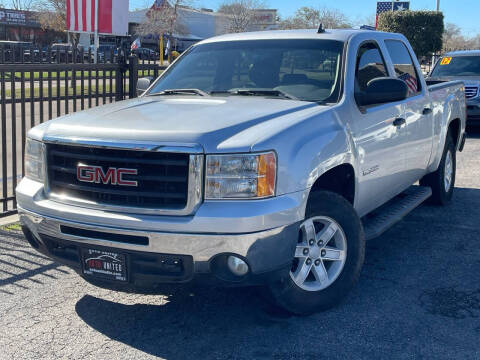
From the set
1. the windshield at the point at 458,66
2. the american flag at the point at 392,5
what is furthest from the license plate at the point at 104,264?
the american flag at the point at 392,5

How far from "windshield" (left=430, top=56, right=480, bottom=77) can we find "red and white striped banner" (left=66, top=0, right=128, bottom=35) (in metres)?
7.86

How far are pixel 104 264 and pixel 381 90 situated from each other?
2464 mm

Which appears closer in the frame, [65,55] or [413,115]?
[413,115]

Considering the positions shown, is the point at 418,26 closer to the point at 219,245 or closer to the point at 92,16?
the point at 92,16

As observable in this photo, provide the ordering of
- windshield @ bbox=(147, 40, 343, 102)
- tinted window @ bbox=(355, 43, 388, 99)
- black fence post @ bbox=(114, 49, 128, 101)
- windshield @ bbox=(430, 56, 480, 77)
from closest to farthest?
1. windshield @ bbox=(147, 40, 343, 102)
2. tinted window @ bbox=(355, 43, 388, 99)
3. black fence post @ bbox=(114, 49, 128, 101)
4. windshield @ bbox=(430, 56, 480, 77)

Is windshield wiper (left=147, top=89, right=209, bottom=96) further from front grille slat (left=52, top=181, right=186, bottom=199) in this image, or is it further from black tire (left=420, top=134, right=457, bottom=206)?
black tire (left=420, top=134, right=457, bottom=206)

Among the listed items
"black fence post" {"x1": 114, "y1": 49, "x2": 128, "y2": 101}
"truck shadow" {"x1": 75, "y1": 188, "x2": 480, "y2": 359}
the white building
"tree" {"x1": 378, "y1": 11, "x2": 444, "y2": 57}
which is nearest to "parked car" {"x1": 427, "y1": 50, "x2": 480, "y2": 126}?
"black fence post" {"x1": 114, "y1": 49, "x2": 128, "y2": 101}

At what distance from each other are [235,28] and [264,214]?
189 feet

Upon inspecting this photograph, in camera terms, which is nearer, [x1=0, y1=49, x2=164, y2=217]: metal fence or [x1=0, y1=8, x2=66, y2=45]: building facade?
[x1=0, y1=49, x2=164, y2=217]: metal fence

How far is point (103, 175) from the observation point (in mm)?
4008

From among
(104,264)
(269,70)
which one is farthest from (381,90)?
(104,264)

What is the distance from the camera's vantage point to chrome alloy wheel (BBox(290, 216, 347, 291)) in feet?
14.1

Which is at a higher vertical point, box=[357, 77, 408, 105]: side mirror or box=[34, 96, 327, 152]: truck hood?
box=[357, 77, 408, 105]: side mirror

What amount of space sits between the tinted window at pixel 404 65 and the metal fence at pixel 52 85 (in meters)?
3.32
